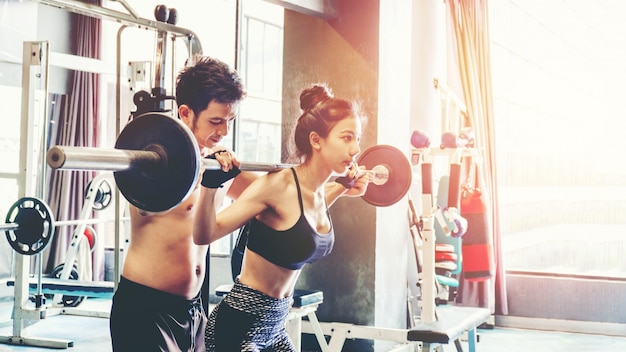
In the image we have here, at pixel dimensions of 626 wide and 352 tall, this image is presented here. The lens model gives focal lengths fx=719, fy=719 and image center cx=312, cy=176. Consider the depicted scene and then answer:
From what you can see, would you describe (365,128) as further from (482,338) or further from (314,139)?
(314,139)

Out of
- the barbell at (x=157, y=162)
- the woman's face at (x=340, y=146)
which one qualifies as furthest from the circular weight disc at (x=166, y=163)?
the woman's face at (x=340, y=146)

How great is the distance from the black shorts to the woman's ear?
648 millimetres

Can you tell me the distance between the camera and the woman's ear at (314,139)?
7.81ft

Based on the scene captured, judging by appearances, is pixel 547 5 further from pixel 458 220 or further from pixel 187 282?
pixel 187 282

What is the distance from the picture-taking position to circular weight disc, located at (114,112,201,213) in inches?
61.2

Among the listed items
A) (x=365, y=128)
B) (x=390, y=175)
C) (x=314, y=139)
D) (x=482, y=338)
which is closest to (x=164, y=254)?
(x=314, y=139)

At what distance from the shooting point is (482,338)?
541 centimetres

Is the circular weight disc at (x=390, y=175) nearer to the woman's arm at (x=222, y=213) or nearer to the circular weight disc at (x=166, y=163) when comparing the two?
the woman's arm at (x=222, y=213)

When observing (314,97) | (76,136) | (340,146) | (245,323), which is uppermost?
(76,136)

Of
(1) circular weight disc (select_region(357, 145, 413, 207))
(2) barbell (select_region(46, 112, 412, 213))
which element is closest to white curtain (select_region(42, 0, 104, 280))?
(1) circular weight disc (select_region(357, 145, 413, 207))

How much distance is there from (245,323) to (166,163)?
31.7 inches

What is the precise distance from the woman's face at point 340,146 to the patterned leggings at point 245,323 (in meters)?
0.49

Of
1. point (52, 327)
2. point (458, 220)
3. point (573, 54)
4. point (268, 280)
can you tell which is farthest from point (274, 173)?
point (573, 54)

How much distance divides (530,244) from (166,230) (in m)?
4.48
